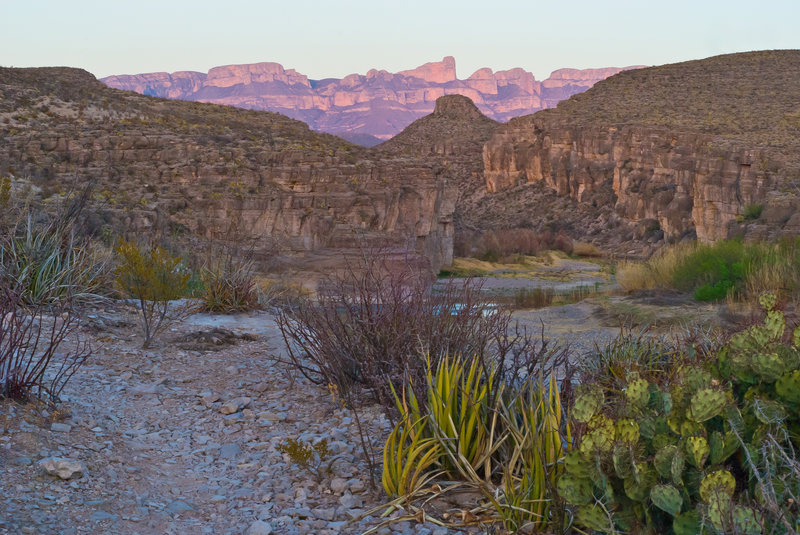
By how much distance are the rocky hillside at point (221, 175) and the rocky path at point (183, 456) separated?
17.1m

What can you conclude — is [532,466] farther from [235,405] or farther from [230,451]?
[235,405]

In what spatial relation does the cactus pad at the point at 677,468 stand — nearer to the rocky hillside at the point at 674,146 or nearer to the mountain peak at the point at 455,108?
the rocky hillside at the point at 674,146

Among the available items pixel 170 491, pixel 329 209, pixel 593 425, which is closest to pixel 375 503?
pixel 170 491

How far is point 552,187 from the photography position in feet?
213

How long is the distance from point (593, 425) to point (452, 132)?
7815cm

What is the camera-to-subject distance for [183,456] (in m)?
4.66

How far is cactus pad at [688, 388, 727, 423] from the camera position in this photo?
297 centimetres

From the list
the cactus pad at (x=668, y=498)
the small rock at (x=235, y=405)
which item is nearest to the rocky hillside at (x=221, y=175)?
the small rock at (x=235, y=405)

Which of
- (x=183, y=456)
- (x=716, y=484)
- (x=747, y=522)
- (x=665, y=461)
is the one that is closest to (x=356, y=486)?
(x=183, y=456)

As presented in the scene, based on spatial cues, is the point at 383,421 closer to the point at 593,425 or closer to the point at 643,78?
the point at 593,425

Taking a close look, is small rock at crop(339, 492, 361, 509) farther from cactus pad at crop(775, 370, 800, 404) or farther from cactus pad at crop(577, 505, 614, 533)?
cactus pad at crop(775, 370, 800, 404)

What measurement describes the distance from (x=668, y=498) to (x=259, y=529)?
6.16ft

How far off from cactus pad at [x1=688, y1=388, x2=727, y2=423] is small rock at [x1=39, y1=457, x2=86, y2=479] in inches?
121

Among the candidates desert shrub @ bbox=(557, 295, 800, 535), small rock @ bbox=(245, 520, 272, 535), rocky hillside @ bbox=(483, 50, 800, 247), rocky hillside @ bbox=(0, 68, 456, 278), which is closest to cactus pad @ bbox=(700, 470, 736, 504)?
desert shrub @ bbox=(557, 295, 800, 535)
